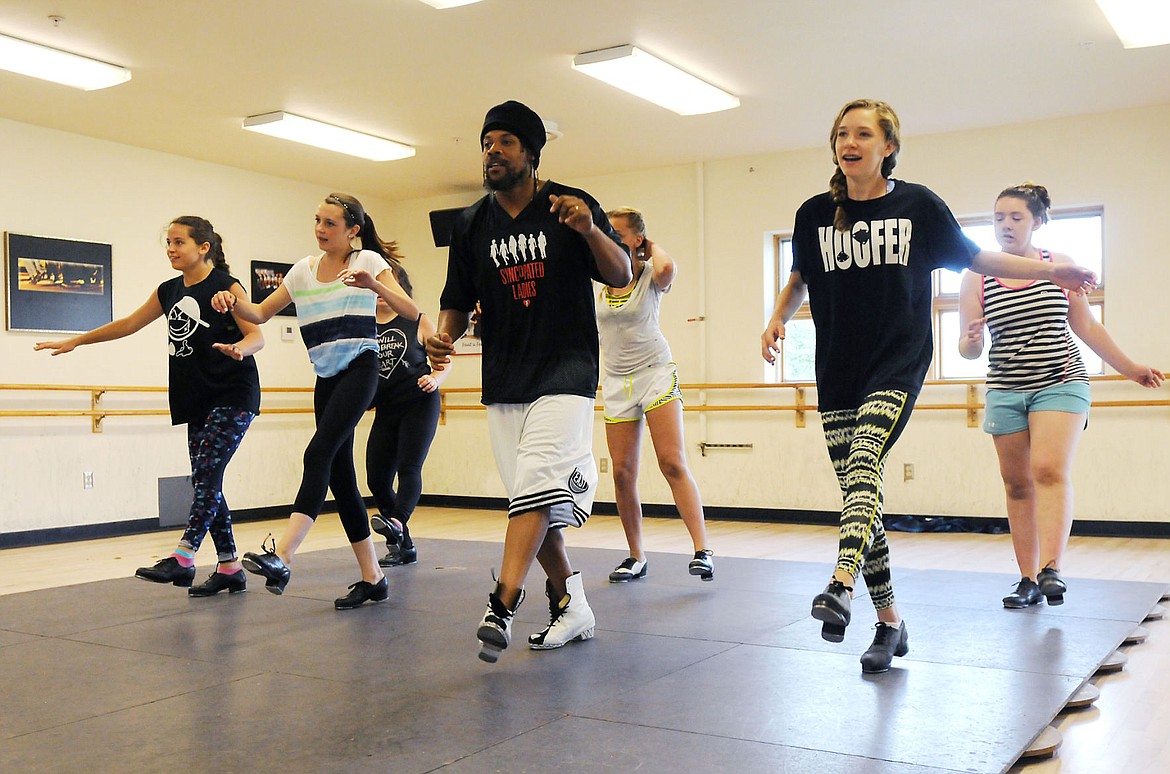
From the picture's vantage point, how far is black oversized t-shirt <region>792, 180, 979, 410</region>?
2.75m

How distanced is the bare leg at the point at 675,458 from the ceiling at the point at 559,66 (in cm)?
202

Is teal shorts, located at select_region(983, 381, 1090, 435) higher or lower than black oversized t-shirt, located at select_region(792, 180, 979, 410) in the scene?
lower

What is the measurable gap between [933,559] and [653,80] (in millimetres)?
3131

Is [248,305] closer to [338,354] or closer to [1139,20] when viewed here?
[338,354]

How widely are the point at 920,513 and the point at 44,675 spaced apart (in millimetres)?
6063

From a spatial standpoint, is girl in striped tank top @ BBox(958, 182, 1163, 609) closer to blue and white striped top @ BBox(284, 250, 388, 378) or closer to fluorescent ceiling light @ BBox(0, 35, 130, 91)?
blue and white striped top @ BBox(284, 250, 388, 378)

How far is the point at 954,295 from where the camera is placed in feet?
25.6

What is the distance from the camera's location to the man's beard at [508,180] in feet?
9.82

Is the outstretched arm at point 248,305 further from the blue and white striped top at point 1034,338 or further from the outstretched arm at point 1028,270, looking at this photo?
the blue and white striped top at point 1034,338

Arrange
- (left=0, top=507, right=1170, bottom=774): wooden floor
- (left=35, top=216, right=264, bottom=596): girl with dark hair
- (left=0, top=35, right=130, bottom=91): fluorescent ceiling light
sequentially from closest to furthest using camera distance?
1. (left=0, top=507, right=1170, bottom=774): wooden floor
2. (left=35, top=216, right=264, bottom=596): girl with dark hair
3. (left=0, top=35, right=130, bottom=91): fluorescent ceiling light

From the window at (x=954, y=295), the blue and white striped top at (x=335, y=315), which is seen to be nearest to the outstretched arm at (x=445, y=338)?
the blue and white striped top at (x=335, y=315)

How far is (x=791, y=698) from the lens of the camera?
2668mm

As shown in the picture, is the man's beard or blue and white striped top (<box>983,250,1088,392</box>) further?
blue and white striped top (<box>983,250,1088,392</box>)

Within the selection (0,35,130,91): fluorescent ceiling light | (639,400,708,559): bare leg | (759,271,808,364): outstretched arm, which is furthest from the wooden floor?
(0,35,130,91): fluorescent ceiling light
